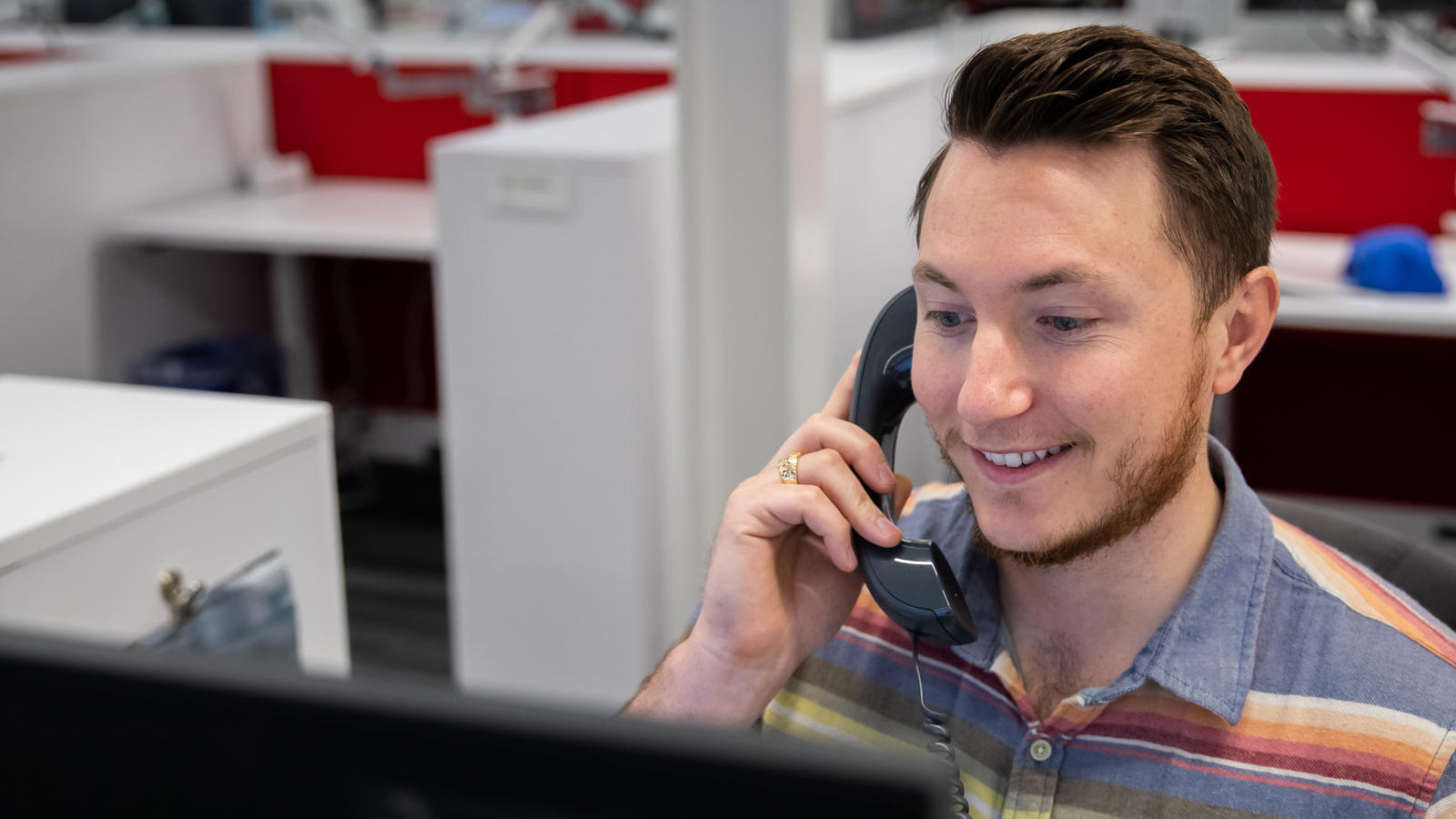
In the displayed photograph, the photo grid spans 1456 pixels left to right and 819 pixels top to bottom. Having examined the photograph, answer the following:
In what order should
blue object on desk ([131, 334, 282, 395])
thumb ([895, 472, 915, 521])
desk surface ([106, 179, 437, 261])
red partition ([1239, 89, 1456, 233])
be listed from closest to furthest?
thumb ([895, 472, 915, 521]), red partition ([1239, 89, 1456, 233]), desk surface ([106, 179, 437, 261]), blue object on desk ([131, 334, 282, 395])

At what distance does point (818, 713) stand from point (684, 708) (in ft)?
0.30

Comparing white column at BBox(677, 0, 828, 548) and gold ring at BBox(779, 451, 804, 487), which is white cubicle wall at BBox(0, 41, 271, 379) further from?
gold ring at BBox(779, 451, 804, 487)

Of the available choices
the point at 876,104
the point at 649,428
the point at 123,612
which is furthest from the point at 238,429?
the point at 876,104

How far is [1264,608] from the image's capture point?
2.77 ft

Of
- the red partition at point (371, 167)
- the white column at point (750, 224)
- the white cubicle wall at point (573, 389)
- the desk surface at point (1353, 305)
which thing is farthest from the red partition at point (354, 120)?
the desk surface at point (1353, 305)

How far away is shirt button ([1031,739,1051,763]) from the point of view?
830mm

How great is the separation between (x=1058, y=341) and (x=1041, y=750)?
0.25m

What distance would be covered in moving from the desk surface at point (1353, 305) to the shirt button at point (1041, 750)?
1528 millimetres

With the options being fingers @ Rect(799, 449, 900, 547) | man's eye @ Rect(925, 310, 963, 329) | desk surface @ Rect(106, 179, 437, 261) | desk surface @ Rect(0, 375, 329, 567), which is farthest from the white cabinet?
desk surface @ Rect(106, 179, 437, 261)

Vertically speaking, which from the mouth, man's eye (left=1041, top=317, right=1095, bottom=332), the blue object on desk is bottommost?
the blue object on desk

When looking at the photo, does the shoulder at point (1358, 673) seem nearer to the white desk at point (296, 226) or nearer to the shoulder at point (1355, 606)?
the shoulder at point (1355, 606)

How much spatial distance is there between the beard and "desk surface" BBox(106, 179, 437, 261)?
2181mm

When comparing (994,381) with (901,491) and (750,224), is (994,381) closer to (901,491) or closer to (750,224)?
(901,491)

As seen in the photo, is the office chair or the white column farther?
the white column
